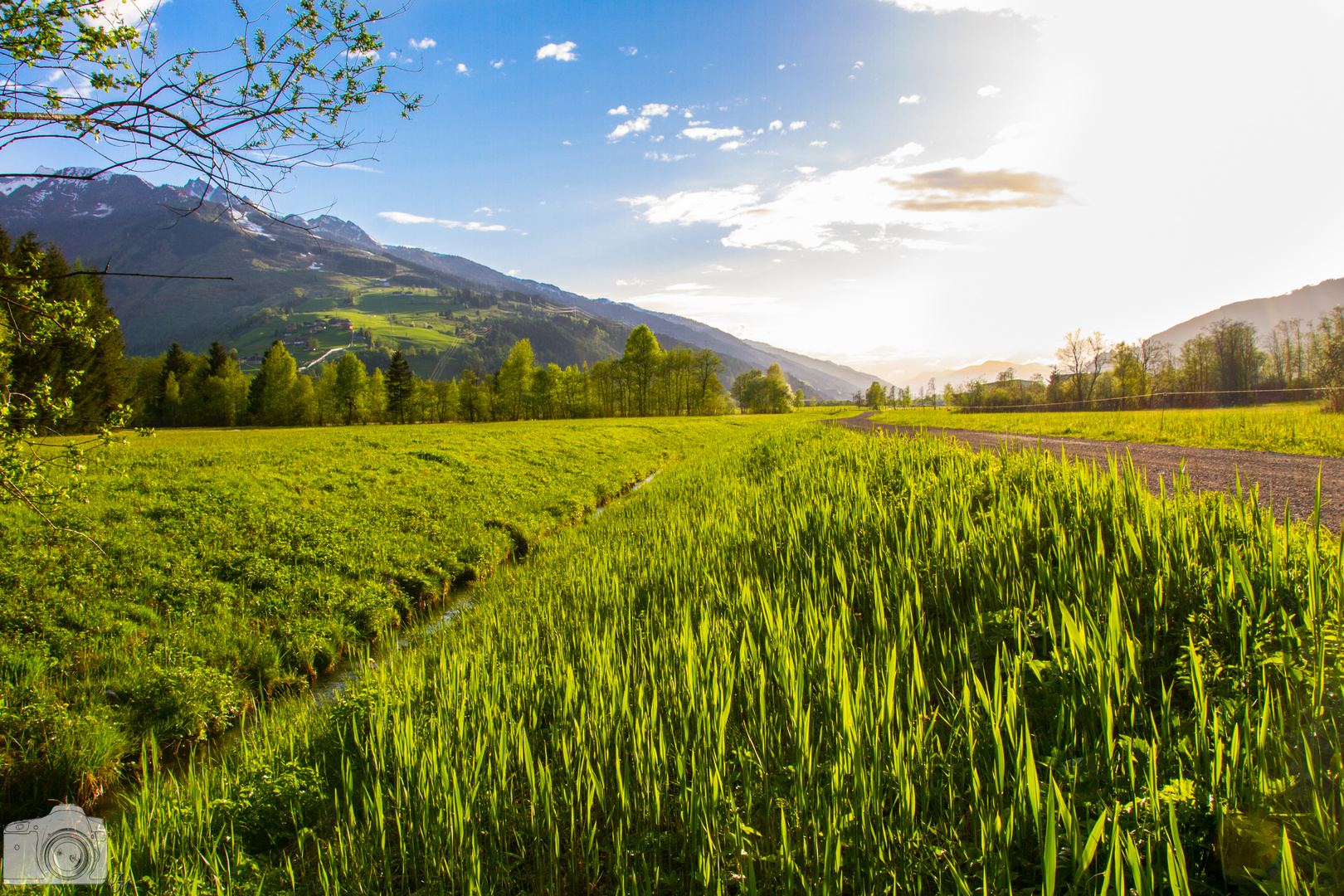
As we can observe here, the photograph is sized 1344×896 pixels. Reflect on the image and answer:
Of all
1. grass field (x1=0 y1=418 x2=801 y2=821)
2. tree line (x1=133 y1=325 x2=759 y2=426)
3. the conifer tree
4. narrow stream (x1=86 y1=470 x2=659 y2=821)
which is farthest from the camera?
the conifer tree

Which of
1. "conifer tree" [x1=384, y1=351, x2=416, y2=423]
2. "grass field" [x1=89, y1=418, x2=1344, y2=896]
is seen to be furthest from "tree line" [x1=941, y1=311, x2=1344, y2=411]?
"conifer tree" [x1=384, y1=351, x2=416, y2=423]

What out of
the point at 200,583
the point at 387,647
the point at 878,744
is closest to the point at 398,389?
the point at 200,583

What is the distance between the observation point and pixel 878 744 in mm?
2539

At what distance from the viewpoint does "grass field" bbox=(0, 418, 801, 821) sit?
4977 millimetres

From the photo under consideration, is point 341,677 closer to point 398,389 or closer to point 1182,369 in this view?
point 398,389

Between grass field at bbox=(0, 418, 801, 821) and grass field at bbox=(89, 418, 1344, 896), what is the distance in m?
1.17

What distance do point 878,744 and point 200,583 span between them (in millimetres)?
9498

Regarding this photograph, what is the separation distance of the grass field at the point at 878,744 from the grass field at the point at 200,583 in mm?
1168

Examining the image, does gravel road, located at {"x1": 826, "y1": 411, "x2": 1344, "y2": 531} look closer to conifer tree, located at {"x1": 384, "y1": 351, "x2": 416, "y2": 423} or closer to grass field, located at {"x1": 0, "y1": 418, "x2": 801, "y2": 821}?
grass field, located at {"x1": 0, "y1": 418, "x2": 801, "y2": 821}

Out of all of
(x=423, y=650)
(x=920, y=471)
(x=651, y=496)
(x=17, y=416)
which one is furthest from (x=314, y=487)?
(x=920, y=471)

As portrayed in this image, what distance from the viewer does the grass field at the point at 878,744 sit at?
211 cm

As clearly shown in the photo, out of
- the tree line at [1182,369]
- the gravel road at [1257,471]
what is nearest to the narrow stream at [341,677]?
the gravel road at [1257,471]

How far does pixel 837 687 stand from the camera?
10.2 feet

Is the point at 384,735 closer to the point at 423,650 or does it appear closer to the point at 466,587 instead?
the point at 423,650
